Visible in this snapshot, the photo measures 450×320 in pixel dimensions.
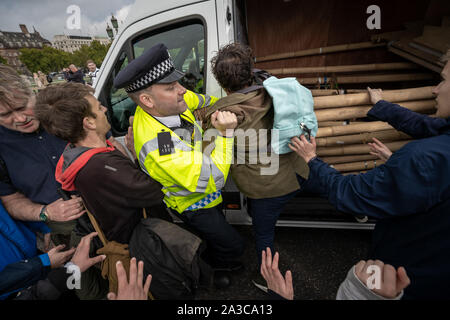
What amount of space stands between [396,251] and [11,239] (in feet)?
7.67

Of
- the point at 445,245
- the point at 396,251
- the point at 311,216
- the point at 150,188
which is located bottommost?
the point at 311,216

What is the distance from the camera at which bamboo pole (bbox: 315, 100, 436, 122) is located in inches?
74.2

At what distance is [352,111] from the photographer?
188cm

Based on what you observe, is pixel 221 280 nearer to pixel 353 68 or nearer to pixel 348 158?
pixel 348 158

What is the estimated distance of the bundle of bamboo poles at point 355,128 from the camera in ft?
6.22

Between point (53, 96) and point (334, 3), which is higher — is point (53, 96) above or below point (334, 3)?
below

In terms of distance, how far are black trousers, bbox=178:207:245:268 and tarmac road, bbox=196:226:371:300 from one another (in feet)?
1.10

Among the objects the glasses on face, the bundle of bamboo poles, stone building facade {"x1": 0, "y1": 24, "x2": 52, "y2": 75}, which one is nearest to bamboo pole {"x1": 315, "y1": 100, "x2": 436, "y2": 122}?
the bundle of bamboo poles

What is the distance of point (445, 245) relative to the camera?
911 millimetres

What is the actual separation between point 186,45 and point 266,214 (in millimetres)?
1793

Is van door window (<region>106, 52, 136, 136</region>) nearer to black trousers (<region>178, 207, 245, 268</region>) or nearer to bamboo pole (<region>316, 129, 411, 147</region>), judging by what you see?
black trousers (<region>178, 207, 245, 268</region>)

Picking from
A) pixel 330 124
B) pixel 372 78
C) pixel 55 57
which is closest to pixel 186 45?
pixel 330 124
